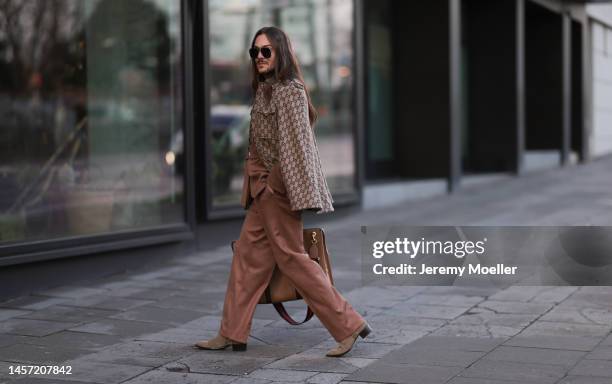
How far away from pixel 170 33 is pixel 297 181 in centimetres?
496

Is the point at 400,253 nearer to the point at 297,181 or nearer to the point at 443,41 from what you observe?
the point at 297,181

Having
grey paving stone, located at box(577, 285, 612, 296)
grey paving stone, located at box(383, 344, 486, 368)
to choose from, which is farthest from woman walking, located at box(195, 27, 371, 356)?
grey paving stone, located at box(577, 285, 612, 296)

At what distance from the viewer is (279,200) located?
5531 mm

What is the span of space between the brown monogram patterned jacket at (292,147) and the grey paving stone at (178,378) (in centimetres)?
99

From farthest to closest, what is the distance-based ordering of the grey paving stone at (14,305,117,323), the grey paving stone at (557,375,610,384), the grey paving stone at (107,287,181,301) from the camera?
the grey paving stone at (107,287,181,301), the grey paving stone at (14,305,117,323), the grey paving stone at (557,375,610,384)

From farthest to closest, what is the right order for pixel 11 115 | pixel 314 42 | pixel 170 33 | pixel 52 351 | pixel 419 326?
pixel 314 42 → pixel 170 33 → pixel 11 115 → pixel 419 326 → pixel 52 351

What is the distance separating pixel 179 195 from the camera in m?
9.88

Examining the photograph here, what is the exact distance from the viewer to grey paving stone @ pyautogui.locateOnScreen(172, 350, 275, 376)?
527 centimetres

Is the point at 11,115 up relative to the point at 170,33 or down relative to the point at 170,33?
down

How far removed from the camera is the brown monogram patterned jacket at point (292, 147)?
5391 millimetres

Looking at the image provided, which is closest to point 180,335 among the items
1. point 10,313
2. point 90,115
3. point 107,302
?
point 107,302

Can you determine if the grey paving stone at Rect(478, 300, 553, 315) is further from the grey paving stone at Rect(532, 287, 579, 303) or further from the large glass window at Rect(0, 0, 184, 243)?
the large glass window at Rect(0, 0, 184, 243)

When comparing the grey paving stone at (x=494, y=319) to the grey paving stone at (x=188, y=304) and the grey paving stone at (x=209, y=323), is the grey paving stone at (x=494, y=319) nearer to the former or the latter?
the grey paving stone at (x=209, y=323)

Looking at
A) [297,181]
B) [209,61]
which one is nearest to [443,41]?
[209,61]
